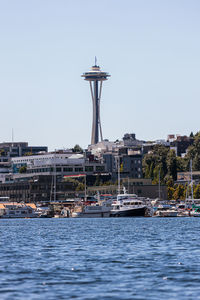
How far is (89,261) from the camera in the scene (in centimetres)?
6419

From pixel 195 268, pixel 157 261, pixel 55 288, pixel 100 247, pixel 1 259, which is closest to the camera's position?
pixel 55 288

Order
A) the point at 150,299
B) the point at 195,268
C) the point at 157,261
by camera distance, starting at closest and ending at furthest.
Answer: the point at 150,299 → the point at 195,268 → the point at 157,261

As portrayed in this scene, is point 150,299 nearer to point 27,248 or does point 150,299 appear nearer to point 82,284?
point 82,284

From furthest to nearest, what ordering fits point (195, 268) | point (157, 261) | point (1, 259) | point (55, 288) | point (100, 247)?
point (100, 247) → point (1, 259) → point (157, 261) → point (195, 268) → point (55, 288)

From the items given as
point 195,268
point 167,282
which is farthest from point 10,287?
point 195,268

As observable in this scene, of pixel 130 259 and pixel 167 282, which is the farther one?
pixel 130 259

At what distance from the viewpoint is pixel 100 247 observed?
80.2 m

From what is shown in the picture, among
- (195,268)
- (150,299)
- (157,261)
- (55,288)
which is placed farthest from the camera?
(157,261)

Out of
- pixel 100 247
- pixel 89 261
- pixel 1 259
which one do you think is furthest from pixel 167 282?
pixel 100 247

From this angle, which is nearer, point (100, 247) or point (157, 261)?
point (157, 261)

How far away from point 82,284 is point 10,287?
443cm

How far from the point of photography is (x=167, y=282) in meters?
51.1

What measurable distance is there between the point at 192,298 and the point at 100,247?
35.5 meters

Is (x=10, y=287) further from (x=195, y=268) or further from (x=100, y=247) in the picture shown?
(x=100, y=247)
